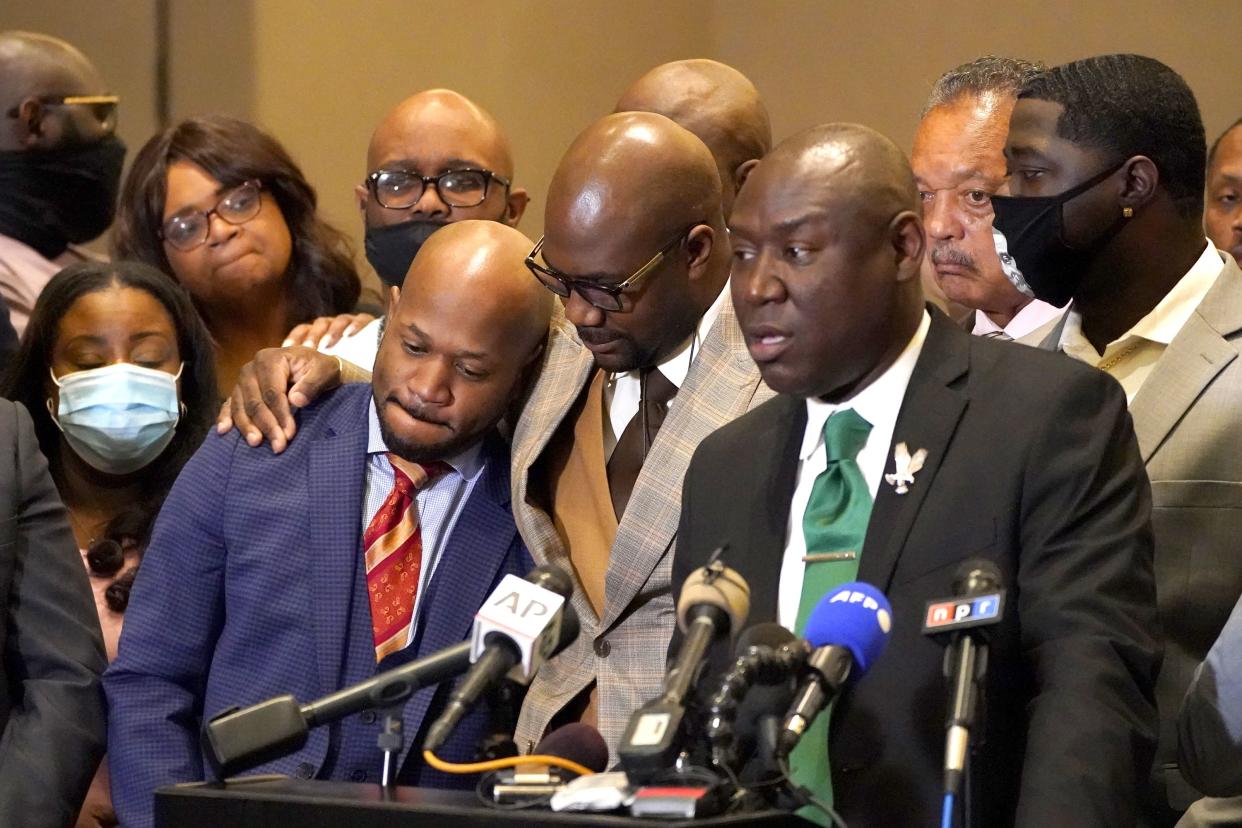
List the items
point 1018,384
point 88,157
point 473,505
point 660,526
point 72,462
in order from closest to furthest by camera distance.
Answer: point 1018,384 < point 660,526 < point 473,505 < point 72,462 < point 88,157

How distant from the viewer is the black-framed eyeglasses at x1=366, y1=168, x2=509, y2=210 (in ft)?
15.3

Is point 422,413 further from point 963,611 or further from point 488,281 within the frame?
point 963,611

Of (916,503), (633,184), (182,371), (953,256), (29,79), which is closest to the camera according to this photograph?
(916,503)

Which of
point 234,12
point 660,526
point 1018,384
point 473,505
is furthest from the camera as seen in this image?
point 234,12

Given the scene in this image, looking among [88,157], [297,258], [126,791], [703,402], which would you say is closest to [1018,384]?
[703,402]

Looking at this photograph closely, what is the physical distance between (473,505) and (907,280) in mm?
1127

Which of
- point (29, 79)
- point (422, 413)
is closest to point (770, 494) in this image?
point (422, 413)

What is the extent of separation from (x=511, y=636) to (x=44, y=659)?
1647mm

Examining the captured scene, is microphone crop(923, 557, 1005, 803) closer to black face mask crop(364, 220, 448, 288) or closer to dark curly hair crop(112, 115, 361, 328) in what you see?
black face mask crop(364, 220, 448, 288)

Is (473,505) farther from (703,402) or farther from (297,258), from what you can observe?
(297,258)

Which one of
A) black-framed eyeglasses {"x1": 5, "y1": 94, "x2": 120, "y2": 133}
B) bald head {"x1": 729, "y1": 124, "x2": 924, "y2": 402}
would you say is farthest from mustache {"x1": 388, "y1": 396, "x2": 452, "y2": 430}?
black-framed eyeglasses {"x1": 5, "y1": 94, "x2": 120, "y2": 133}

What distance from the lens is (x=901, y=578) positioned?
277 centimetres

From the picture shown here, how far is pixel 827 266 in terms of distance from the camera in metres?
2.88

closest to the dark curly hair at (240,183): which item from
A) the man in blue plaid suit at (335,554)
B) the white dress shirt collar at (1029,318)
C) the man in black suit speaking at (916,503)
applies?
the man in blue plaid suit at (335,554)
